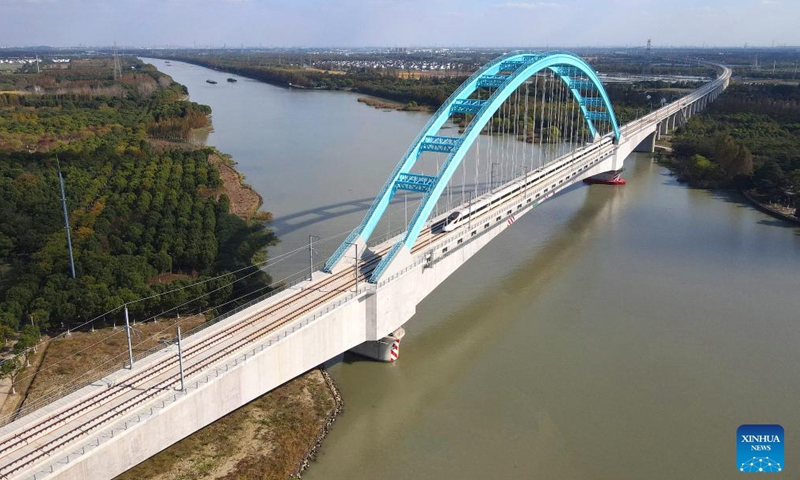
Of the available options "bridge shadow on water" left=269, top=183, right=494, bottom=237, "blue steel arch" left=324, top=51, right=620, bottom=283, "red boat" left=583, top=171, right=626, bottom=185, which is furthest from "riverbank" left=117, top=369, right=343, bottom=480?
"red boat" left=583, top=171, right=626, bottom=185

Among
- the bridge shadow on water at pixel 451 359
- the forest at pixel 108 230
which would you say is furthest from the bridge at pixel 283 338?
the forest at pixel 108 230

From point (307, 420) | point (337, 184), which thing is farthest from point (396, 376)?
point (337, 184)

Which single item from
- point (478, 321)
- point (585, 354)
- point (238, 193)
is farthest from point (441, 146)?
point (238, 193)

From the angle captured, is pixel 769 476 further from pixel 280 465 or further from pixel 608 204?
pixel 608 204

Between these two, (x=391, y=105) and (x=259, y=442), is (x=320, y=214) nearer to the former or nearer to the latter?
(x=259, y=442)

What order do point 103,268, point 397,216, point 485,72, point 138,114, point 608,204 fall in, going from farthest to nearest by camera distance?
point 138,114
point 608,204
point 397,216
point 485,72
point 103,268
